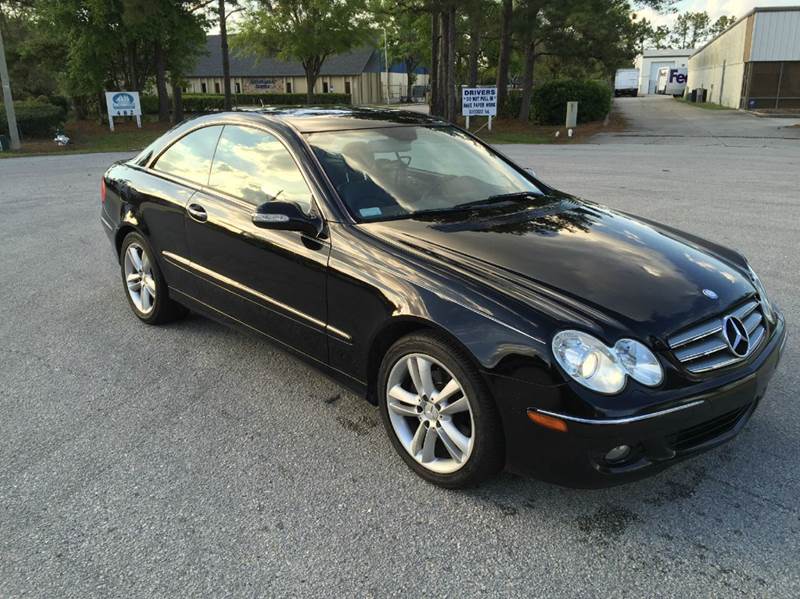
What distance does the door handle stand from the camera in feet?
13.2

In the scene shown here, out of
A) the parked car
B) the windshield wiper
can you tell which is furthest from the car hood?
the parked car

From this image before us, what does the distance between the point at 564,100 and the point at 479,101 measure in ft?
23.5

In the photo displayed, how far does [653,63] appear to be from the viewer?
259 feet

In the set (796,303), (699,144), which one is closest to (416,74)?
(699,144)

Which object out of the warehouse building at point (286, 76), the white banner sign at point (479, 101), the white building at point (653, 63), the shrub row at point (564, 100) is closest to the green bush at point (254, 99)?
the warehouse building at point (286, 76)

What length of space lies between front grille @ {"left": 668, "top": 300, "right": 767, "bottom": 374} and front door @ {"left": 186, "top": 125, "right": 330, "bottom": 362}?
1.63 metres

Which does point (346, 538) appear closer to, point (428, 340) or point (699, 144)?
point (428, 340)

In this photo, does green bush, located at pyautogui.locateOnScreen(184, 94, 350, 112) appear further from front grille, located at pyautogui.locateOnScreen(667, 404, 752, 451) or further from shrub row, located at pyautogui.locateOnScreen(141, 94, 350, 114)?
front grille, located at pyautogui.locateOnScreen(667, 404, 752, 451)

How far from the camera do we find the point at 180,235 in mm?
4281

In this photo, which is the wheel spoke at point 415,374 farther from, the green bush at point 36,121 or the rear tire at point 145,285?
the green bush at point 36,121

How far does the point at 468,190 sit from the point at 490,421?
169cm

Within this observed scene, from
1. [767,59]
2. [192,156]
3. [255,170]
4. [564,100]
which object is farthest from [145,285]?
[767,59]

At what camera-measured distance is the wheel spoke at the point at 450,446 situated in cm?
277

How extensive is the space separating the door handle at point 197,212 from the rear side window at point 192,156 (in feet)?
0.58
